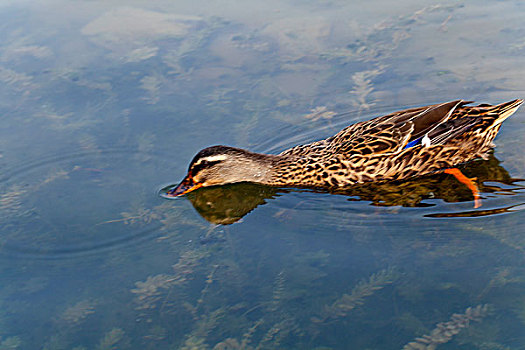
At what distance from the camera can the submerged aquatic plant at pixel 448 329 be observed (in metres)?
4.40

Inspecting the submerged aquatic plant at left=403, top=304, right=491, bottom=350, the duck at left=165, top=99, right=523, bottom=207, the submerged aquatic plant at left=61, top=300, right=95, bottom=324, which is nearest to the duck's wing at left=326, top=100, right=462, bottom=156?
the duck at left=165, top=99, right=523, bottom=207

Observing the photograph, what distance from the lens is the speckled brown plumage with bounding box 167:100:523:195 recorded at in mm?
6785

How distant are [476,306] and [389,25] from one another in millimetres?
6243

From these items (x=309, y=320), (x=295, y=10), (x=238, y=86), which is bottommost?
(x=309, y=320)

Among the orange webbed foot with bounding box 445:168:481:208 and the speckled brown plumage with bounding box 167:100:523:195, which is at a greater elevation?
the speckled brown plumage with bounding box 167:100:523:195

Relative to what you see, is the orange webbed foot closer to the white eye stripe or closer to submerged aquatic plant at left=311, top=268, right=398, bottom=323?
submerged aquatic plant at left=311, top=268, right=398, bottom=323

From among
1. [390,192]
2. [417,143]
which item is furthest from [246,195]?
[417,143]

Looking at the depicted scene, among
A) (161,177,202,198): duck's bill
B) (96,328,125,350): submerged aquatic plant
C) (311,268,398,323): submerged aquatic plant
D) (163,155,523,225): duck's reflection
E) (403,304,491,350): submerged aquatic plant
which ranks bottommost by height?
(96,328,125,350): submerged aquatic plant

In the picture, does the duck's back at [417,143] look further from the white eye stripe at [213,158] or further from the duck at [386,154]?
the white eye stripe at [213,158]

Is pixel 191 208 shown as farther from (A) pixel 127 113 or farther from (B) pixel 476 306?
(B) pixel 476 306

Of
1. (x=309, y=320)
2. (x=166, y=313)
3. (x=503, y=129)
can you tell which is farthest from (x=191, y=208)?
(x=503, y=129)

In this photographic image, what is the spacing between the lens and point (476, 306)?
15.4ft

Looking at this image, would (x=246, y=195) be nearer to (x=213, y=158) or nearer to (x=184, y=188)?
(x=213, y=158)

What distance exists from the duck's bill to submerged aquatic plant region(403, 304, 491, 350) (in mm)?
3144
